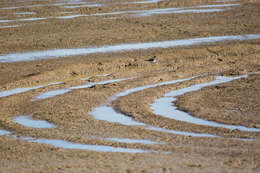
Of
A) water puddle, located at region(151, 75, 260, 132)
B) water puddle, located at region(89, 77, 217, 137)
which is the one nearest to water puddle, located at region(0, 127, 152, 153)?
water puddle, located at region(89, 77, 217, 137)

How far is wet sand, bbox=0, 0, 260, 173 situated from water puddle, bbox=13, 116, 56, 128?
0.10 feet

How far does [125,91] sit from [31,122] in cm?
331

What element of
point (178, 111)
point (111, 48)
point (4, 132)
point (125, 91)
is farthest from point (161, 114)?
point (111, 48)

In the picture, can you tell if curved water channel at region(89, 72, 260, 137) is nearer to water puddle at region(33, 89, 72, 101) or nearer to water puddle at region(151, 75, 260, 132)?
water puddle at region(151, 75, 260, 132)

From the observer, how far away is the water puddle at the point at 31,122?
400 inches

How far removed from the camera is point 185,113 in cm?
1105

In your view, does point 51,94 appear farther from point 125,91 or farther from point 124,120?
point 124,120

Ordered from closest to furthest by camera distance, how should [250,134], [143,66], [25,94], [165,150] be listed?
[165,150] < [250,134] < [25,94] < [143,66]

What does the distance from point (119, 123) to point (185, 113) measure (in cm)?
154

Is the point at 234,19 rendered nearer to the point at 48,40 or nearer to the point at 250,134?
the point at 48,40

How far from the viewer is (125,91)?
13.3 m

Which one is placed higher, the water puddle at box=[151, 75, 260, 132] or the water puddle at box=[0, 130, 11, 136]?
the water puddle at box=[0, 130, 11, 136]

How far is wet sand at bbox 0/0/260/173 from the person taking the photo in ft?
26.5

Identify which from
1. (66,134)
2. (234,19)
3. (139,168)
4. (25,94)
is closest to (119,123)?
(66,134)
